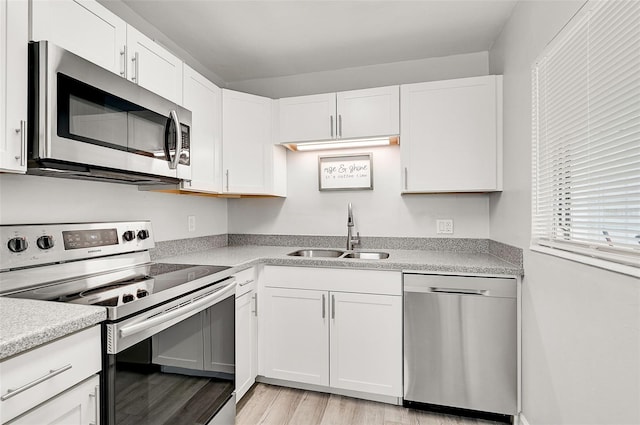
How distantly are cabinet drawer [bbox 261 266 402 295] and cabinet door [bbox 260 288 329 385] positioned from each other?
5cm

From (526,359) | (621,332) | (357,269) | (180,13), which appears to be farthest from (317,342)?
(180,13)

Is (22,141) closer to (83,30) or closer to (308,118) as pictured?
(83,30)

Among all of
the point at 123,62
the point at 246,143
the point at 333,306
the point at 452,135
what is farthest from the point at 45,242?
the point at 452,135

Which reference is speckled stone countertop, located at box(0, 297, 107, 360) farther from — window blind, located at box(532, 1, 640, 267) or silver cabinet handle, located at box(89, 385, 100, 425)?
window blind, located at box(532, 1, 640, 267)

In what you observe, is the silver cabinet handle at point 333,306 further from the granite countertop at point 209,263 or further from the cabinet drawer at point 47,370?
the cabinet drawer at point 47,370

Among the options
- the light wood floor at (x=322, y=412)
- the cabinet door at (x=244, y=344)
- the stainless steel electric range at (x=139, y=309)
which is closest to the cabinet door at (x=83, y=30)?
the stainless steel electric range at (x=139, y=309)

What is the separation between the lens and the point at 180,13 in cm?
195

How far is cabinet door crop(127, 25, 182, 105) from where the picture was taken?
156 cm

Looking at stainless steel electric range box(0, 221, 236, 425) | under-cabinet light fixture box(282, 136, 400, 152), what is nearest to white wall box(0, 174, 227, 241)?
stainless steel electric range box(0, 221, 236, 425)

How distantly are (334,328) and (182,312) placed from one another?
39.8 inches

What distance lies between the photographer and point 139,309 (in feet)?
3.81

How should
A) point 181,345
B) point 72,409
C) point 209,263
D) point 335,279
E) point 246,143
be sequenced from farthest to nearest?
point 246,143 < point 335,279 < point 209,263 < point 181,345 < point 72,409

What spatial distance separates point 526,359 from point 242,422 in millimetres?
1571

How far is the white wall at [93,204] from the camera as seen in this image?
1.36 metres
